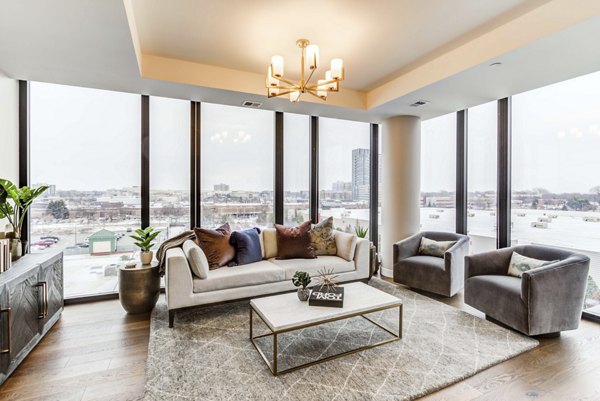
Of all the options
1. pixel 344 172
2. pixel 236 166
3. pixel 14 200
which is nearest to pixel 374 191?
pixel 344 172

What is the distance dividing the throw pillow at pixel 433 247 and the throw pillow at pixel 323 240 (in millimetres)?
1302

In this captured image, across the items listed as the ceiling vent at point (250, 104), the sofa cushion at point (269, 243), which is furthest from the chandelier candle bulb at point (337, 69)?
the sofa cushion at point (269, 243)

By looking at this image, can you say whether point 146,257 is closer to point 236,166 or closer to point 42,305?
Answer: point 42,305

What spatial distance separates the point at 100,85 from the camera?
3.31 m

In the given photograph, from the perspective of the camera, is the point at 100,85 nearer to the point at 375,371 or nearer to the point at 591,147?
the point at 375,371

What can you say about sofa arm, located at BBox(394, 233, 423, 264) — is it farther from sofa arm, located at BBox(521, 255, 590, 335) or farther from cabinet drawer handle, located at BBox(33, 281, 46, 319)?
cabinet drawer handle, located at BBox(33, 281, 46, 319)

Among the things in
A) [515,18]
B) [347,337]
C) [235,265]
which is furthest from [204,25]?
[347,337]

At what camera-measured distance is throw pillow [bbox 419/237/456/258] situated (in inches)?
159

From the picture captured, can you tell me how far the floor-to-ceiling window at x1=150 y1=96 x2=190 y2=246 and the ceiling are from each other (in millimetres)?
408

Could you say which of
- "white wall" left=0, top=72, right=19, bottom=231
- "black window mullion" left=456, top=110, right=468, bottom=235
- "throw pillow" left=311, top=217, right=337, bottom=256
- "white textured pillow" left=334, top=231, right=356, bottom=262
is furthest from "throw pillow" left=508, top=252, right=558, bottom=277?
"white wall" left=0, top=72, right=19, bottom=231

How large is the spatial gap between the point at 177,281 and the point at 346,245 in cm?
215

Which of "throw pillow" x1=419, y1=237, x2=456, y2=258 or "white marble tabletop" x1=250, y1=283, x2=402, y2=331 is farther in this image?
"throw pillow" x1=419, y1=237, x2=456, y2=258

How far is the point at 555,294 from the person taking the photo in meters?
2.66

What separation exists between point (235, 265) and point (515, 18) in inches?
143
